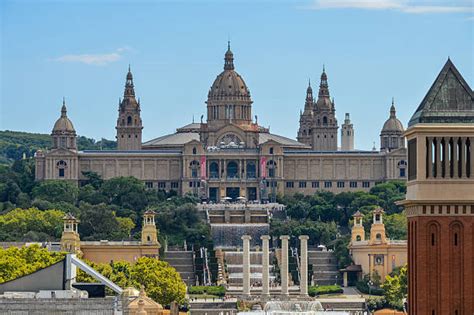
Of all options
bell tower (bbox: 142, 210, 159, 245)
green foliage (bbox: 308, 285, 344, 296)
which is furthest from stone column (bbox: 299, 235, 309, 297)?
bell tower (bbox: 142, 210, 159, 245)

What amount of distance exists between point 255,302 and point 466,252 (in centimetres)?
9354

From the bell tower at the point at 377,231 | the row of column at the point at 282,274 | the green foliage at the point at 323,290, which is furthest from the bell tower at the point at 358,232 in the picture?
the row of column at the point at 282,274

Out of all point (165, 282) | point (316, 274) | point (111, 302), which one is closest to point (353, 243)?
point (316, 274)

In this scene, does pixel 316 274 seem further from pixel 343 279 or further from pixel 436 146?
pixel 436 146

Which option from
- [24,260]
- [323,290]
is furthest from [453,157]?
[323,290]

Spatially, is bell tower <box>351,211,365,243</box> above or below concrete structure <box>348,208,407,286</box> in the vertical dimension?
above

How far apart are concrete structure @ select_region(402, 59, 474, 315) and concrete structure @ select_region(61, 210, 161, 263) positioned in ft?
375

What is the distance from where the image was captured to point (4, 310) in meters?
61.1

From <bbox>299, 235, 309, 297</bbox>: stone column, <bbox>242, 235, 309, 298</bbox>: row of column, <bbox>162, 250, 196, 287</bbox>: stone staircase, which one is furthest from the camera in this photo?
<bbox>162, 250, 196, 287</bbox>: stone staircase

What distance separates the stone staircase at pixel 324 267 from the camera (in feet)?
568

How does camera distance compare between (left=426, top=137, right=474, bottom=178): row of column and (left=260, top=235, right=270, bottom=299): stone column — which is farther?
(left=260, top=235, right=270, bottom=299): stone column

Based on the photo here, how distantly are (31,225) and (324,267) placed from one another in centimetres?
2615

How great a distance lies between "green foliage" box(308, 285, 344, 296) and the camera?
522ft

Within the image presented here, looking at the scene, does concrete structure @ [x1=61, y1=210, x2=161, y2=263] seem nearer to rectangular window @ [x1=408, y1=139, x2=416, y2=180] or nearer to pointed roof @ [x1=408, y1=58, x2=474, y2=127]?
rectangular window @ [x1=408, y1=139, x2=416, y2=180]
